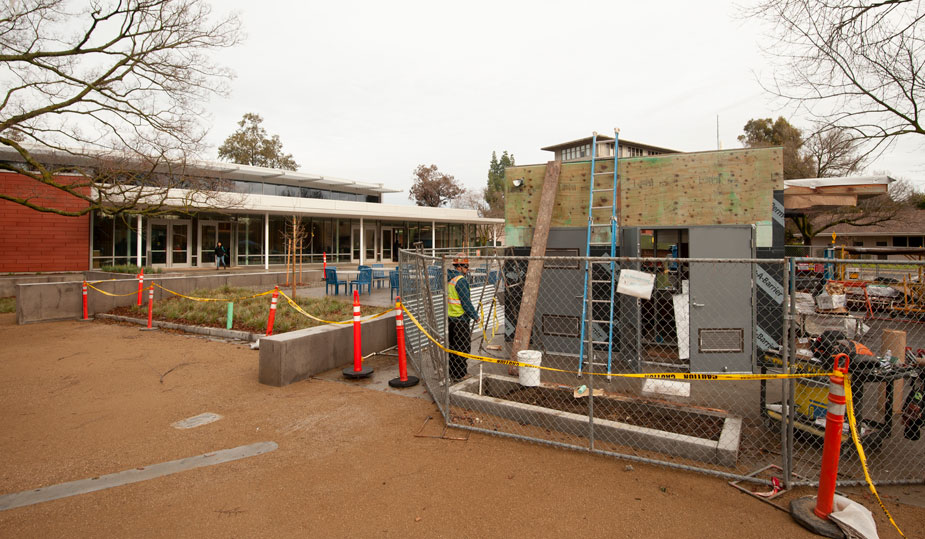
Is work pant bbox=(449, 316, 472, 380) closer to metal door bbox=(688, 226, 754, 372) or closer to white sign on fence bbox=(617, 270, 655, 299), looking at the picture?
white sign on fence bbox=(617, 270, 655, 299)

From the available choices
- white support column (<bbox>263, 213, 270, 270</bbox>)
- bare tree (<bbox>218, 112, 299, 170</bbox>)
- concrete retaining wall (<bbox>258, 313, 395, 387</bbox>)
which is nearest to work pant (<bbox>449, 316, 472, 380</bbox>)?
concrete retaining wall (<bbox>258, 313, 395, 387</bbox>)

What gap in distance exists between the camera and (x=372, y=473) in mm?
4164

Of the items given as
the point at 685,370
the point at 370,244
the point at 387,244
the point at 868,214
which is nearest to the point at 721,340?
the point at 685,370

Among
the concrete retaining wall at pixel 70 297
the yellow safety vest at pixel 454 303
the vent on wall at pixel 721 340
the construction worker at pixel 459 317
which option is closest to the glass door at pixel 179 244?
the concrete retaining wall at pixel 70 297

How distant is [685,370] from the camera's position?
23.5 feet

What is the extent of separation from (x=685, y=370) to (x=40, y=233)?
25.1 m

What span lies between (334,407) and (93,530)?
2.70 metres

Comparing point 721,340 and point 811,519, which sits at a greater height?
point 721,340

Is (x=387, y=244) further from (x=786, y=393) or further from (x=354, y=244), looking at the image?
(x=786, y=393)

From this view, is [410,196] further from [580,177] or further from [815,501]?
[815,501]

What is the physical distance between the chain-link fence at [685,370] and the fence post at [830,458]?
1.57ft

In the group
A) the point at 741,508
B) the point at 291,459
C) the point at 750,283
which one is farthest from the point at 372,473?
the point at 750,283

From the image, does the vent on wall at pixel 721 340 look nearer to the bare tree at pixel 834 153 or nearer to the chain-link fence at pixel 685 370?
the chain-link fence at pixel 685 370

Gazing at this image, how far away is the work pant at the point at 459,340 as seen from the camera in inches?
260
